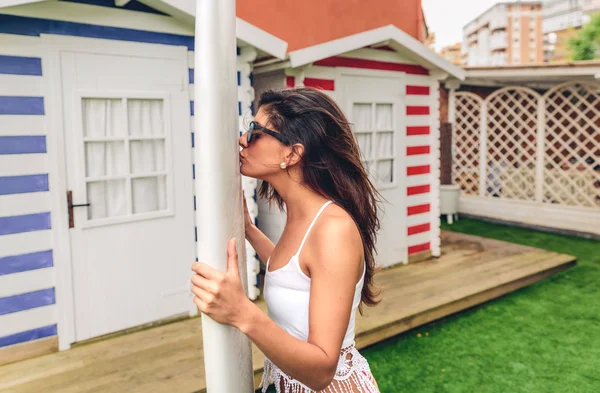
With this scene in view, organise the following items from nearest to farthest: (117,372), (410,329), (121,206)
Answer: (117,372) < (121,206) < (410,329)

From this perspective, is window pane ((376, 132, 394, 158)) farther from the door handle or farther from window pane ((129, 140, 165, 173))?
the door handle

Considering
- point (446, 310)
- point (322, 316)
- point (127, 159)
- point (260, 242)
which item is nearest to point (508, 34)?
A: point (446, 310)

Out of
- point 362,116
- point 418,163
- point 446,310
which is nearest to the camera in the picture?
point 446,310

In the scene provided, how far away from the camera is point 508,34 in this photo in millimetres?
93188

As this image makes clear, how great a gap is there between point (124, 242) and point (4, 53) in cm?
153

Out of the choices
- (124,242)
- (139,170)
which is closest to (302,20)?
(139,170)

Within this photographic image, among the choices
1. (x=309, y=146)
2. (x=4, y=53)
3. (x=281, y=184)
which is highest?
(x=4, y=53)

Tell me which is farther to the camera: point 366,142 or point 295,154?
point 366,142

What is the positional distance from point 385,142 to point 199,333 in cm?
303

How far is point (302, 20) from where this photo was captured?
6129 millimetres

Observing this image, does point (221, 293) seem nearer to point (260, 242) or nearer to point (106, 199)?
point (260, 242)

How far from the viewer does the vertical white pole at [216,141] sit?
3.45 feet

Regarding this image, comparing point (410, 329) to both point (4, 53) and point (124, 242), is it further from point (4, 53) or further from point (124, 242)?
point (4, 53)

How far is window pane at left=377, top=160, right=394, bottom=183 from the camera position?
5730 millimetres
